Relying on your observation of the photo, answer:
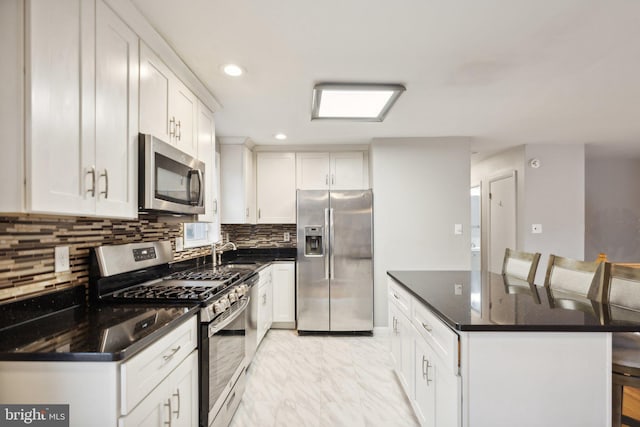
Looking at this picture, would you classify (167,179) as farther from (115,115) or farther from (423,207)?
(423,207)

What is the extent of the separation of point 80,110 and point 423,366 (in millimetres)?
2006

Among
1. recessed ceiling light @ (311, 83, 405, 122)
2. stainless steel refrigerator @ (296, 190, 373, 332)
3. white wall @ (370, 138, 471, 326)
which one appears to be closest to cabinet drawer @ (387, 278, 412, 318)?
stainless steel refrigerator @ (296, 190, 373, 332)

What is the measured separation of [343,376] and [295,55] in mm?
2463

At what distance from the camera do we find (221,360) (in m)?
1.87

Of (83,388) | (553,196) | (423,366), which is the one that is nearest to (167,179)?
(83,388)

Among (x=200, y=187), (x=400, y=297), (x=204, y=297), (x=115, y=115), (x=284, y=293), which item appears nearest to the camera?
(x=115, y=115)

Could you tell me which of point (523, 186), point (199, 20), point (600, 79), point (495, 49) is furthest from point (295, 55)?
point (523, 186)

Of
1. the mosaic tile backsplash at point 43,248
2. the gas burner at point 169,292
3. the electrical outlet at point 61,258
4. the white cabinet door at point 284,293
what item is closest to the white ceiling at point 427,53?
the mosaic tile backsplash at point 43,248

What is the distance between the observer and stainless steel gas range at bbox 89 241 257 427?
5.44 feet

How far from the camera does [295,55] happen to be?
6.25 feet

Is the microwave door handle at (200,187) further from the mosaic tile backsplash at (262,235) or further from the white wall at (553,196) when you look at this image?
the white wall at (553,196)

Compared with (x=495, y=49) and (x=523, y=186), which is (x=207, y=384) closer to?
(x=495, y=49)

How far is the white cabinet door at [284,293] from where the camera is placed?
12.6 feet

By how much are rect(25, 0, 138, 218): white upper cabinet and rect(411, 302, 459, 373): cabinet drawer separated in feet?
5.13
